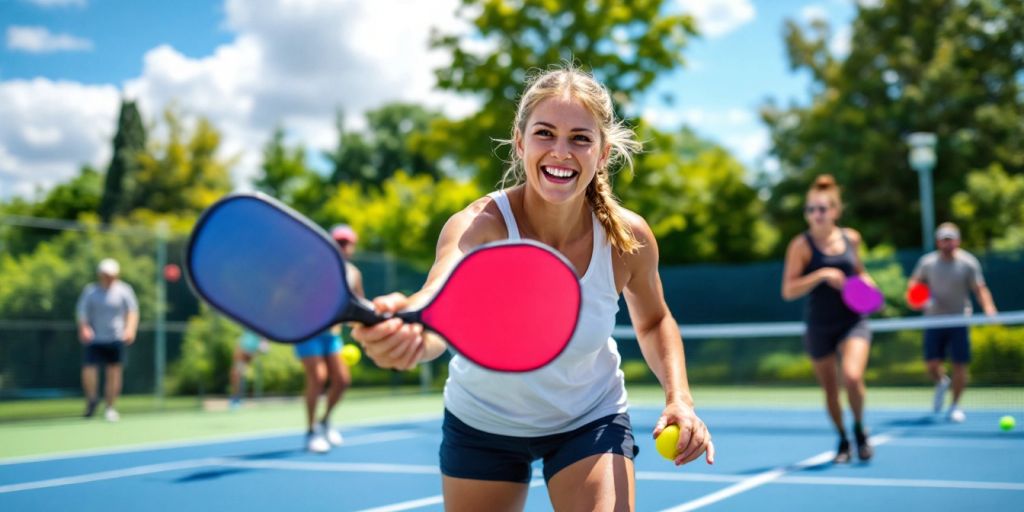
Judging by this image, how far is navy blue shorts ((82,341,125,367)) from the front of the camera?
12992mm

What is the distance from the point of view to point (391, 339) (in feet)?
6.08

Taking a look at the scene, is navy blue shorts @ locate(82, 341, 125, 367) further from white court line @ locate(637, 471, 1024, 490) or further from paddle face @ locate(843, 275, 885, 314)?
paddle face @ locate(843, 275, 885, 314)

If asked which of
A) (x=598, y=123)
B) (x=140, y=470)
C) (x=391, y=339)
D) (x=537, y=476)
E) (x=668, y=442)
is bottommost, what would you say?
(x=140, y=470)

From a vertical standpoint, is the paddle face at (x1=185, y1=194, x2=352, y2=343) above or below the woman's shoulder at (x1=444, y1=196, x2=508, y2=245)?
below

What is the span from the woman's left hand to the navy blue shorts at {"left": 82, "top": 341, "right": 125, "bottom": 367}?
11.9 metres

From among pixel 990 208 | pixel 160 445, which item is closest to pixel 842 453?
pixel 160 445

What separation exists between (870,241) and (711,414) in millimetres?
18731

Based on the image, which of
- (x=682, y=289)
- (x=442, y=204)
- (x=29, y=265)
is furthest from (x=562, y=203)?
(x=442, y=204)

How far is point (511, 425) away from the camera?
3.17 m

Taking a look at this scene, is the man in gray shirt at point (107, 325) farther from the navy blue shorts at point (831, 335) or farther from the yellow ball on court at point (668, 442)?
the yellow ball on court at point (668, 442)

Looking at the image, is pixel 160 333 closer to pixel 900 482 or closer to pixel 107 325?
pixel 107 325

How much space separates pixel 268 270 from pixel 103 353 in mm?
12335

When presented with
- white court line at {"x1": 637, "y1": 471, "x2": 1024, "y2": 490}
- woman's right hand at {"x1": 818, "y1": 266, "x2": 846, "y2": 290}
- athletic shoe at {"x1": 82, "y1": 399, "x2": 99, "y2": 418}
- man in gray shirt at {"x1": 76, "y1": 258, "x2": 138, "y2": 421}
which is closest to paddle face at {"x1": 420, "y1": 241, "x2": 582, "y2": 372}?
white court line at {"x1": 637, "y1": 471, "x2": 1024, "y2": 490}

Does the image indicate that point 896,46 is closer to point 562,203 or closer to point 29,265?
point 29,265
